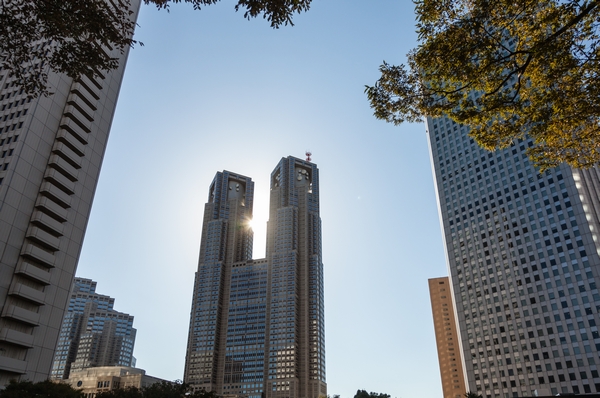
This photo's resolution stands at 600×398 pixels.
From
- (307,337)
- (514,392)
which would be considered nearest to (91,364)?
(307,337)

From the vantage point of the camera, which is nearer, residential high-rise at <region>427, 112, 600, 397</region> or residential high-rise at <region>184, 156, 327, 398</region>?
residential high-rise at <region>427, 112, 600, 397</region>

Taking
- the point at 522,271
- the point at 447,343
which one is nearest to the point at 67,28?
the point at 522,271

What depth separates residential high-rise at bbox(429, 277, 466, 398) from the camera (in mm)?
177750

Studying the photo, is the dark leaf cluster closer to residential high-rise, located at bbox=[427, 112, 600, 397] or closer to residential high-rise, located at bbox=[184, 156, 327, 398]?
residential high-rise, located at bbox=[427, 112, 600, 397]

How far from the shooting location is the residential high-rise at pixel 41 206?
177ft

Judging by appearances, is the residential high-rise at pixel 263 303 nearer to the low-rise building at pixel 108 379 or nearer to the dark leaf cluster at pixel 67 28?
the low-rise building at pixel 108 379

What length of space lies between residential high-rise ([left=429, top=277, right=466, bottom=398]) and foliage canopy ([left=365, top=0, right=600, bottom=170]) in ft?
608

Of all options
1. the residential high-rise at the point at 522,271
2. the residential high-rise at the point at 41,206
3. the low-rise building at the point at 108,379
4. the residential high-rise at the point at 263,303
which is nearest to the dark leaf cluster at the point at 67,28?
the residential high-rise at the point at 41,206

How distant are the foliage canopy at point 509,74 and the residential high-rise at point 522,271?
92.7 metres

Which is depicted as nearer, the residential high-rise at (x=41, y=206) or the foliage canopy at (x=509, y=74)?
the foliage canopy at (x=509, y=74)

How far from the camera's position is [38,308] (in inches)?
2235

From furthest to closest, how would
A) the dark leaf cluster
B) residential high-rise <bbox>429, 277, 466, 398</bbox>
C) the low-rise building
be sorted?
1. residential high-rise <bbox>429, 277, 466, 398</bbox>
2. the low-rise building
3. the dark leaf cluster

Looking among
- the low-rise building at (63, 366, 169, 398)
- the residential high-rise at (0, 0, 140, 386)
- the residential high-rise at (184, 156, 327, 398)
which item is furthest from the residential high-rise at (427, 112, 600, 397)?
the low-rise building at (63, 366, 169, 398)

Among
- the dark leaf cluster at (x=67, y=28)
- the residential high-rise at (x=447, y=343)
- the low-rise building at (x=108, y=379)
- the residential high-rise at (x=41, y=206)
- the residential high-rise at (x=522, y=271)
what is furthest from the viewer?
the residential high-rise at (x=447, y=343)
